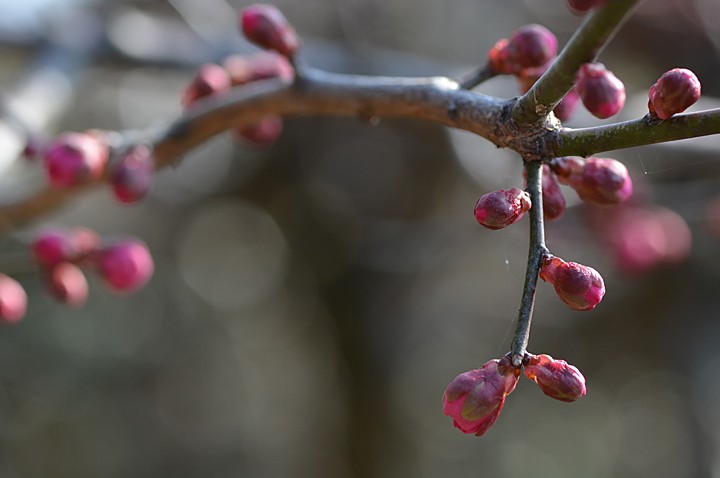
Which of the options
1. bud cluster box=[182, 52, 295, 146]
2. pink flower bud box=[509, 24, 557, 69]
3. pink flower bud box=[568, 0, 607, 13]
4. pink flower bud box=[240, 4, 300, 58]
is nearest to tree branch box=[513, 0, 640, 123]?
pink flower bud box=[568, 0, 607, 13]

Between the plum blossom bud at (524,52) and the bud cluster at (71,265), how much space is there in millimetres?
974

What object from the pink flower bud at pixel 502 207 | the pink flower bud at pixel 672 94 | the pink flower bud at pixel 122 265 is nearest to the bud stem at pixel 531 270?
the pink flower bud at pixel 502 207

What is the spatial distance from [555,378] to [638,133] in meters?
0.28

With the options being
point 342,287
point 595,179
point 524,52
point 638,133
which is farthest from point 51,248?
point 342,287

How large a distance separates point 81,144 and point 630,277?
1978 mm

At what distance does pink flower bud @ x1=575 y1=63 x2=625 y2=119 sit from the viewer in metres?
0.97

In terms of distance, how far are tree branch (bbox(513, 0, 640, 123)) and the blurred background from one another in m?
0.79

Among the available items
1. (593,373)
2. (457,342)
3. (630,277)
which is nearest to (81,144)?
(630,277)

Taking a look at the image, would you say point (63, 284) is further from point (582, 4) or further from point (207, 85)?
point (582, 4)

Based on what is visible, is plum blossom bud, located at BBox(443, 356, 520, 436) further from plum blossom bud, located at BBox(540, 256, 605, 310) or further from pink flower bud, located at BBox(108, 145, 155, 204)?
pink flower bud, located at BBox(108, 145, 155, 204)

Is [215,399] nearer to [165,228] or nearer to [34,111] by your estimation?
[165,228]

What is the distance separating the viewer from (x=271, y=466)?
8547 millimetres

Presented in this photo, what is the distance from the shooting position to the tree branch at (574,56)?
67cm

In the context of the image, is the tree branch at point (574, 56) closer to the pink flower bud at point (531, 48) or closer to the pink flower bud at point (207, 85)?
the pink flower bud at point (531, 48)
